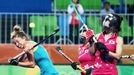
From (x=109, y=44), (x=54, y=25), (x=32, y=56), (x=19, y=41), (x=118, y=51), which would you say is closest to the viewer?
(x=118, y=51)

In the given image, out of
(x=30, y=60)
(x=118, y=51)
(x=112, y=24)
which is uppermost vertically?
(x=112, y=24)

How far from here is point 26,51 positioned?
10188 millimetres

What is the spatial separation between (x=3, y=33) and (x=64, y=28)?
1.56 metres

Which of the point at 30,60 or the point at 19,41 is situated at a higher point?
the point at 19,41

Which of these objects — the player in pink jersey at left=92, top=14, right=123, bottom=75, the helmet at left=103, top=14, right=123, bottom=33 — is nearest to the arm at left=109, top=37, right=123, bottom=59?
the player in pink jersey at left=92, top=14, right=123, bottom=75

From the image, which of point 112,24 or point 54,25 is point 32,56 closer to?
point 112,24

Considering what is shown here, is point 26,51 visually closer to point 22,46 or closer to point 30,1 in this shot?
point 22,46

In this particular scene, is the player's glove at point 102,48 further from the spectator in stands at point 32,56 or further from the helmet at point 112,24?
the spectator in stands at point 32,56

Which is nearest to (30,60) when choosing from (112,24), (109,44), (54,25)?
(109,44)

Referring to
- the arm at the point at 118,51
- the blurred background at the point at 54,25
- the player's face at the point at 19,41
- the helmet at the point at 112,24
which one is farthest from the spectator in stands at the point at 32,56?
the blurred background at the point at 54,25

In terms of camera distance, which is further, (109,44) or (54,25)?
(54,25)

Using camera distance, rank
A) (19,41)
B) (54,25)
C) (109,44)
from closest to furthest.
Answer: (109,44) < (19,41) < (54,25)

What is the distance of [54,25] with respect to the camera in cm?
1631

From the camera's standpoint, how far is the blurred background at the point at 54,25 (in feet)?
43.5
